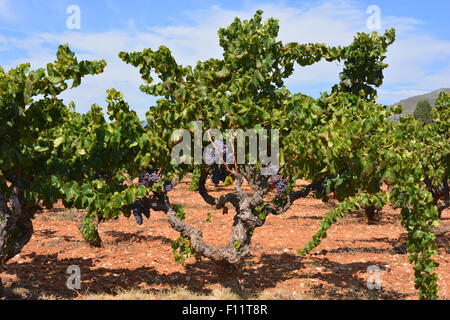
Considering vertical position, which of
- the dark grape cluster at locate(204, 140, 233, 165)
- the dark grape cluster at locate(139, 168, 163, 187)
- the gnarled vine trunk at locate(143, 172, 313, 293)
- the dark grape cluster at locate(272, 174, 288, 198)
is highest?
the dark grape cluster at locate(204, 140, 233, 165)

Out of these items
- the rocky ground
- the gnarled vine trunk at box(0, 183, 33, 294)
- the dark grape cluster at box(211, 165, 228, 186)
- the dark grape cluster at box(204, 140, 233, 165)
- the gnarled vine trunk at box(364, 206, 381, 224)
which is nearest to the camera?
the gnarled vine trunk at box(0, 183, 33, 294)

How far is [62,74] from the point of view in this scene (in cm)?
539

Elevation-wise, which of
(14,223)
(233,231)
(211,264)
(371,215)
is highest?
(14,223)

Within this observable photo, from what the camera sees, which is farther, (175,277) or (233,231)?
(175,277)

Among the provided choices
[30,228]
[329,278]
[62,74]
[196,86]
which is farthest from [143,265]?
[62,74]

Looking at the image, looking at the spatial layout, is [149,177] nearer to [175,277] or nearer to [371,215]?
[175,277]

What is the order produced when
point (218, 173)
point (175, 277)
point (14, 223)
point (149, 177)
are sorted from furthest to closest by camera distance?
point (175, 277) → point (218, 173) → point (149, 177) → point (14, 223)

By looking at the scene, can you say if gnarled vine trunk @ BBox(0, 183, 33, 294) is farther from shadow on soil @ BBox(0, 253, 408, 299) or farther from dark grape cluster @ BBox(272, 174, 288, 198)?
dark grape cluster @ BBox(272, 174, 288, 198)

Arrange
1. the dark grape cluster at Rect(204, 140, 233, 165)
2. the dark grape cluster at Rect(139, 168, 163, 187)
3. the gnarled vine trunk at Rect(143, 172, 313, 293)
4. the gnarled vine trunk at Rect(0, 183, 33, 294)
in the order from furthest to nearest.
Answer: the gnarled vine trunk at Rect(143, 172, 313, 293)
the dark grape cluster at Rect(139, 168, 163, 187)
the dark grape cluster at Rect(204, 140, 233, 165)
the gnarled vine trunk at Rect(0, 183, 33, 294)

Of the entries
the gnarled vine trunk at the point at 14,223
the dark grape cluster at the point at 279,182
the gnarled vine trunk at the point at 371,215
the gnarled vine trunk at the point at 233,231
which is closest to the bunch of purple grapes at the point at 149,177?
the gnarled vine trunk at the point at 233,231

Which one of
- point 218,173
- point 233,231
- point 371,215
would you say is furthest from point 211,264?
point 371,215

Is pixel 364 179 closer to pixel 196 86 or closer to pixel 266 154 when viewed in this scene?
pixel 266 154

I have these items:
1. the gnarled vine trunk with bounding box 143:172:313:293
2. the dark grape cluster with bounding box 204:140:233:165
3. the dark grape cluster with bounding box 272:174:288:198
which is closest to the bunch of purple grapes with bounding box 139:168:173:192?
the gnarled vine trunk with bounding box 143:172:313:293

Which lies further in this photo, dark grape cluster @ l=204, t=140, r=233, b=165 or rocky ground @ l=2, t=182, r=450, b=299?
rocky ground @ l=2, t=182, r=450, b=299
